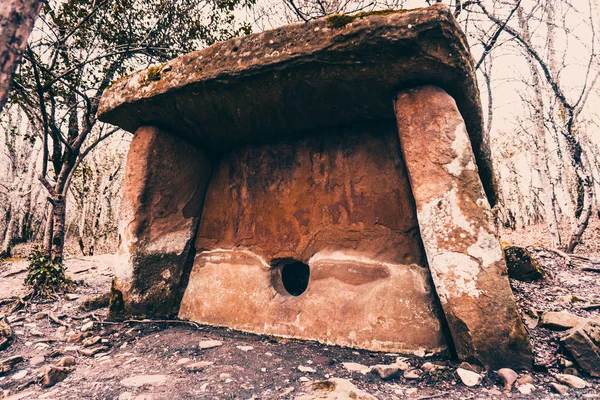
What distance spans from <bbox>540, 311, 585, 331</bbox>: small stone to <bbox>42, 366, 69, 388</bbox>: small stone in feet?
10.8

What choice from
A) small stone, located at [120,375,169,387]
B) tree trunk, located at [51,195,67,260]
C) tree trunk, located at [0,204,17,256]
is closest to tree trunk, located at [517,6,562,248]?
small stone, located at [120,375,169,387]

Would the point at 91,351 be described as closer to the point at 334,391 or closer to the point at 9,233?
the point at 334,391

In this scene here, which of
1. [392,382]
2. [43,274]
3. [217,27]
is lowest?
[392,382]

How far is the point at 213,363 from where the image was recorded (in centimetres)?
208

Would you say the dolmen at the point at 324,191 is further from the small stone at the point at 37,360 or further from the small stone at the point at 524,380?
the small stone at the point at 37,360

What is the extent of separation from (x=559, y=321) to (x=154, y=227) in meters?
3.39

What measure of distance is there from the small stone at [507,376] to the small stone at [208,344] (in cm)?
182

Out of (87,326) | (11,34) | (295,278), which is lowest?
(87,326)

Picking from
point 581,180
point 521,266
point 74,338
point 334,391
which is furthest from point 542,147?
point 74,338

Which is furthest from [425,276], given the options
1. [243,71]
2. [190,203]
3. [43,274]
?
[43,274]

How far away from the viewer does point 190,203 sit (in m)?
3.32

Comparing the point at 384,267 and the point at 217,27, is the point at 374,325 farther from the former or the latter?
the point at 217,27

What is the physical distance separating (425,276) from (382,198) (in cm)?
72

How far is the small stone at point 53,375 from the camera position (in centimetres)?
189
